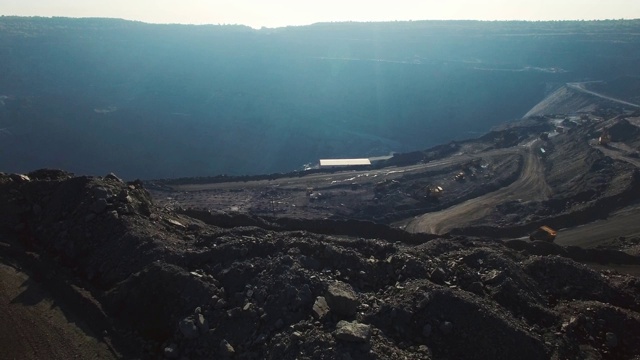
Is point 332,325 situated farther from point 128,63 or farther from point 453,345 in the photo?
point 128,63

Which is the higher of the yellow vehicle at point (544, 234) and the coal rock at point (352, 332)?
the coal rock at point (352, 332)

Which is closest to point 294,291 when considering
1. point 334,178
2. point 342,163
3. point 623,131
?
point 334,178

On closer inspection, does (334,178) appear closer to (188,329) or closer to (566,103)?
(188,329)

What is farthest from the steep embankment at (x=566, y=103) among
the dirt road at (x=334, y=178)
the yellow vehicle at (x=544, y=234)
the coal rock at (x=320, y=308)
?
the coal rock at (x=320, y=308)

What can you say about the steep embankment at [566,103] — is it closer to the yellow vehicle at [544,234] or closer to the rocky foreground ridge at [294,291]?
the yellow vehicle at [544,234]

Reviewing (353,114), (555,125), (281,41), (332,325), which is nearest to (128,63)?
(281,41)

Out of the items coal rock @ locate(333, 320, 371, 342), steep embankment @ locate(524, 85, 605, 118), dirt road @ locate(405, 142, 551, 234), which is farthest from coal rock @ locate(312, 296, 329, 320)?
steep embankment @ locate(524, 85, 605, 118)

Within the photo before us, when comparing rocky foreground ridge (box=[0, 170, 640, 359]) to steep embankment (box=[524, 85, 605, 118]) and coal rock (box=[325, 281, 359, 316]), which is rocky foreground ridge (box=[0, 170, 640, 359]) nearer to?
coal rock (box=[325, 281, 359, 316])
